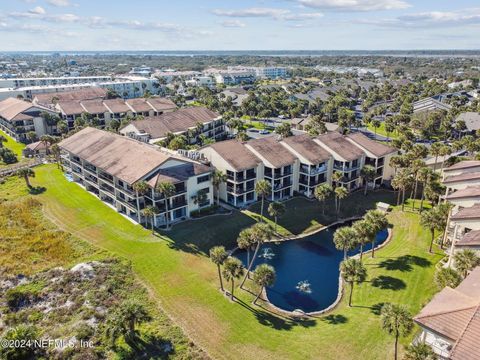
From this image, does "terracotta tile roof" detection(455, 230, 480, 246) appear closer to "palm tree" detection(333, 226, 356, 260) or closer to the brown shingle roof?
"palm tree" detection(333, 226, 356, 260)

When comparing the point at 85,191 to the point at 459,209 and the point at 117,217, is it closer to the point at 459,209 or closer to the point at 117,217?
the point at 117,217

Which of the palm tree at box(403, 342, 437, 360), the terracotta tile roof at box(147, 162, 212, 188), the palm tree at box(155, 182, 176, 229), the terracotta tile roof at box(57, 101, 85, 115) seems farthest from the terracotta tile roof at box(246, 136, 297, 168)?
the terracotta tile roof at box(57, 101, 85, 115)

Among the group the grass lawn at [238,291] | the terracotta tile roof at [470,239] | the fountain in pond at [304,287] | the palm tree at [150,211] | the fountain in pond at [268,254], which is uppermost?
the terracotta tile roof at [470,239]

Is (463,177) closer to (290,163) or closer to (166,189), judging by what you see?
(290,163)

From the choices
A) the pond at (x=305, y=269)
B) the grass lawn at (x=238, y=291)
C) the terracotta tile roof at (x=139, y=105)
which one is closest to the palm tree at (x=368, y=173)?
the grass lawn at (x=238, y=291)

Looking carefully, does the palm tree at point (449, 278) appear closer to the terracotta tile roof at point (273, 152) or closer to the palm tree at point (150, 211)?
the terracotta tile roof at point (273, 152)

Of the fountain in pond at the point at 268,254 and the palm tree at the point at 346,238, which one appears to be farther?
the fountain in pond at the point at 268,254

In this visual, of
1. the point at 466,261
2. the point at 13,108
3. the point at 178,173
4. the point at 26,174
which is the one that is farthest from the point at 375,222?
the point at 13,108
